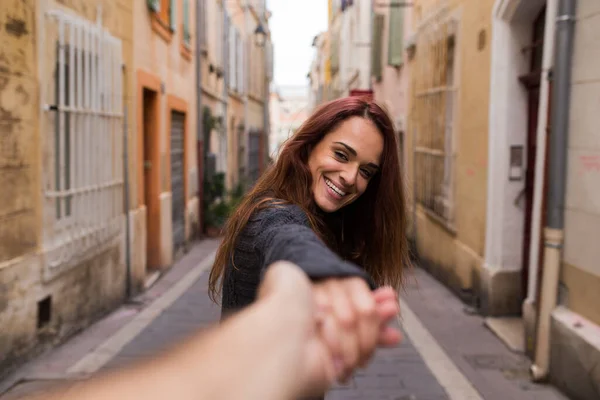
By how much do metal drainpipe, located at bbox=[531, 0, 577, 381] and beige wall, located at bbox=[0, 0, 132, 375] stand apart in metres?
3.59

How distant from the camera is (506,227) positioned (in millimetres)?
6277

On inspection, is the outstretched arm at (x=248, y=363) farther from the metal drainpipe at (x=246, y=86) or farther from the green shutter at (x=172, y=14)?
Answer: the metal drainpipe at (x=246, y=86)

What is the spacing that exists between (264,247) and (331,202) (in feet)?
1.49

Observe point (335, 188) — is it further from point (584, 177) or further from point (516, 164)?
point (516, 164)

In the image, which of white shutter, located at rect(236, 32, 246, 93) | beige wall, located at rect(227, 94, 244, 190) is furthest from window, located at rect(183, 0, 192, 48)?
white shutter, located at rect(236, 32, 246, 93)

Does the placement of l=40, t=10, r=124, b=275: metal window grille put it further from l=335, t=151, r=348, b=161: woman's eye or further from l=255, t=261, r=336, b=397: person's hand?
l=255, t=261, r=336, b=397: person's hand

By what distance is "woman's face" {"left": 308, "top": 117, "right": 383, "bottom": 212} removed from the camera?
1865 mm

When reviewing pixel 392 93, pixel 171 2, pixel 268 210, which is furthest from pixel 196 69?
pixel 268 210

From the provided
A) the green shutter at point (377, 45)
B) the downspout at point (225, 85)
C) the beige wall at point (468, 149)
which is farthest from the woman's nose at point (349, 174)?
the downspout at point (225, 85)

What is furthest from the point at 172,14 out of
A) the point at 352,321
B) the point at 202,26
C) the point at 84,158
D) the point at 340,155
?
the point at 352,321

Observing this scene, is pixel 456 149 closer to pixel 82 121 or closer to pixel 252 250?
pixel 82 121

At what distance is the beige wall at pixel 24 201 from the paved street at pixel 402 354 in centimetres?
25

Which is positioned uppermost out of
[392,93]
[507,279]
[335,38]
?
[335,38]

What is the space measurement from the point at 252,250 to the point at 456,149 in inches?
262
